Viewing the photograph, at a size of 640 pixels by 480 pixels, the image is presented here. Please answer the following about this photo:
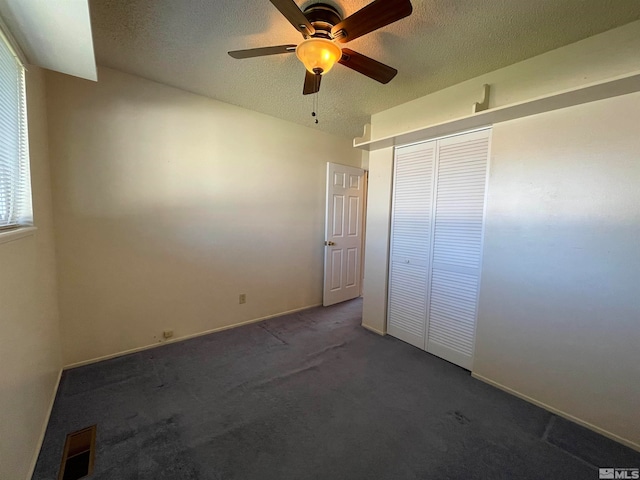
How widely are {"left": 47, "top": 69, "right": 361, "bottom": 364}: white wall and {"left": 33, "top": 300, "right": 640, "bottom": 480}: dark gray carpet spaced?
48 cm

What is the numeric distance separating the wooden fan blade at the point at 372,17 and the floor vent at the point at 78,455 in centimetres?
259

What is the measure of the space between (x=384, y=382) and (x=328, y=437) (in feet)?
2.40

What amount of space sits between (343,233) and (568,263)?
2.56 meters

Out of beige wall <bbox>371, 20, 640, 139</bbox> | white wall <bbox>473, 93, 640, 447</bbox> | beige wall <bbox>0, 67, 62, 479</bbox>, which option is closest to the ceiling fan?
beige wall <bbox>371, 20, 640, 139</bbox>

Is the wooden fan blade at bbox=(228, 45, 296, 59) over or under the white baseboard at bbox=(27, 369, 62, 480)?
over

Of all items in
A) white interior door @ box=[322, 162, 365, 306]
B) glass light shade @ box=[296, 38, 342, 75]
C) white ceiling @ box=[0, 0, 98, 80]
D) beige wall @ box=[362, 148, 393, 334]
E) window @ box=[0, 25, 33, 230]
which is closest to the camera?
white ceiling @ box=[0, 0, 98, 80]

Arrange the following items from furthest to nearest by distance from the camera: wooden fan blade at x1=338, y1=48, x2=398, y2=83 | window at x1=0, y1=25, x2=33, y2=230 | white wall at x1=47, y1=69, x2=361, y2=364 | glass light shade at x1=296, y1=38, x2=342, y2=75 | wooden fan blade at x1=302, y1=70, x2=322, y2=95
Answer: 1. white wall at x1=47, y1=69, x2=361, y2=364
2. wooden fan blade at x1=302, y1=70, x2=322, y2=95
3. wooden fan blade at x1=338, y1=48, x2=398, y2=83
4. glass light shade at x1=296, y1=38, x2=342, y2=75
5. window at x1=0, y1=25, x2=33, y2=230

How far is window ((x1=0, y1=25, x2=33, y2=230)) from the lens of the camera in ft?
4.17

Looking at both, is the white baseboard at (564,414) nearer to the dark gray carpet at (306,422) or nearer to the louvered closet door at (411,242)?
the dark gray carpet at (306,422)

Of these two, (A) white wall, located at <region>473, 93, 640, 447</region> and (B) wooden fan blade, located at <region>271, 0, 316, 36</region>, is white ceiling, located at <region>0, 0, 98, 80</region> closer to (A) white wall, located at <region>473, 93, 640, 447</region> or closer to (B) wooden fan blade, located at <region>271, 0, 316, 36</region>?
(B) wooden fan blade, located at <region>271, 0, 316, 36</region>

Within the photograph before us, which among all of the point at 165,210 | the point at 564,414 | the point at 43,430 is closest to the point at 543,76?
the point at 564,414

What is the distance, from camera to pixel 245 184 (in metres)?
3.06

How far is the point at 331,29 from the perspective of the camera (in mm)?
1398

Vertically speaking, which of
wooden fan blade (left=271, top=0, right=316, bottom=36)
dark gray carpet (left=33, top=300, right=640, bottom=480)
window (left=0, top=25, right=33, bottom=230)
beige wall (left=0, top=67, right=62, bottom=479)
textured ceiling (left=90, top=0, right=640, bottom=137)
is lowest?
dark gray carpet (left=33, top=300, right=640, bottom=480)
